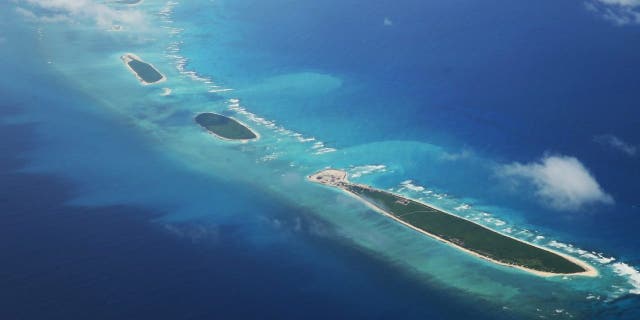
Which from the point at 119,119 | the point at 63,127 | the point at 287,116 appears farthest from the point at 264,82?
the point at 63,127

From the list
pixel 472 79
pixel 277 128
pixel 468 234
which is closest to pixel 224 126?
pixel 277 128

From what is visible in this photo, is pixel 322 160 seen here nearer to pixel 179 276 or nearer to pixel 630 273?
pixel 179 276

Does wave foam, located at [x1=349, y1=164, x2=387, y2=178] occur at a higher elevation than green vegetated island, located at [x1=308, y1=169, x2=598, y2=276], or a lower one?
higher

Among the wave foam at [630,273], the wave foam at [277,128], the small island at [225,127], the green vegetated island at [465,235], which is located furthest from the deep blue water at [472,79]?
the small island at [225,127]

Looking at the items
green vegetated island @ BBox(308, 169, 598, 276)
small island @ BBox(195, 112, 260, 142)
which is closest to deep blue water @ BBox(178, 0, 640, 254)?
green vegetated island @ BBox(308, 169, 598, 276)

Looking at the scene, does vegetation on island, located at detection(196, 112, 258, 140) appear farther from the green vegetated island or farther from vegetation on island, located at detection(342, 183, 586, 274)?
vegetation on island, located at detection(342, 183, 586, 274)

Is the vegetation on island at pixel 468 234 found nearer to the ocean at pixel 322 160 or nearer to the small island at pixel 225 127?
the ocean at pixel 322 160

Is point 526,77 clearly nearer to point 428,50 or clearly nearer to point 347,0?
point 428,50
